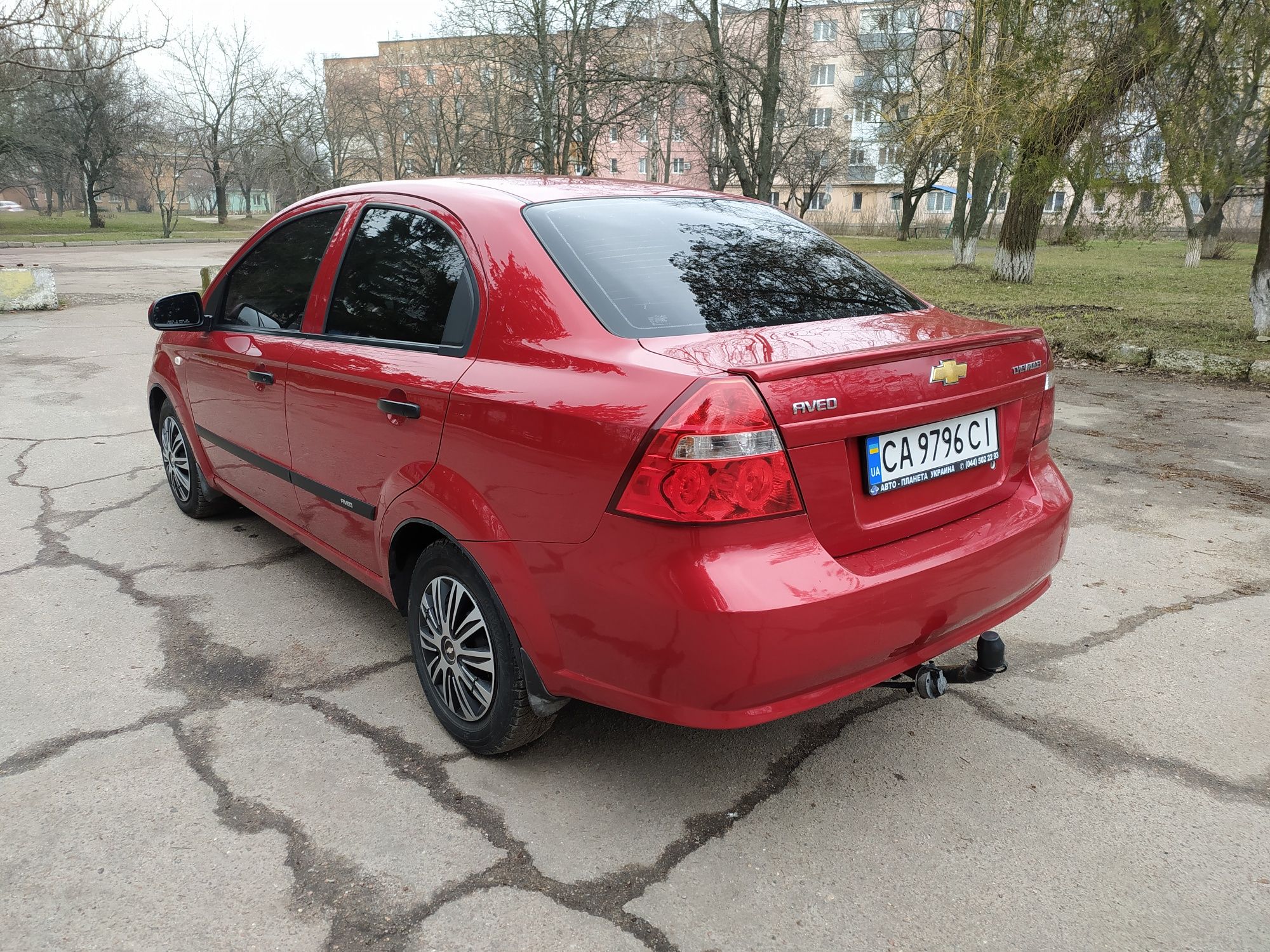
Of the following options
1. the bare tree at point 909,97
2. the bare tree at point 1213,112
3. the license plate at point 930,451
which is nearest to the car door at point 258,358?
the license plate at point 930,451

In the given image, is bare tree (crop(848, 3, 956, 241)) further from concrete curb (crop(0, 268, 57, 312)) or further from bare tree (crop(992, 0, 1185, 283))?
concrete curb (crop(0, 268, 57, 312))

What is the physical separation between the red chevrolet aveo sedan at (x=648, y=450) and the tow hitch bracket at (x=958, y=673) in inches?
2.3

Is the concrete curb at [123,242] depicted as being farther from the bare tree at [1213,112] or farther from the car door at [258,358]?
the car door at [258,358]

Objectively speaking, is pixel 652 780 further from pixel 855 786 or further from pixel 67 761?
pixel 67 761

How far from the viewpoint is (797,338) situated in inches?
90.0

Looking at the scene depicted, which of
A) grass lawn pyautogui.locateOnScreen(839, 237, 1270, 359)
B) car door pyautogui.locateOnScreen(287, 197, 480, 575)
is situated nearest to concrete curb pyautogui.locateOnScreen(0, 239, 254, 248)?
grass lawn pyautogui.locateOnScreen(839, 237, 1270, 359)

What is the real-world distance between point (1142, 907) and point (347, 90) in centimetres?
5951

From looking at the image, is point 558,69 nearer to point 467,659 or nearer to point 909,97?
point 909,97

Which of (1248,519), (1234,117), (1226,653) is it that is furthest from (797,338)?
(1234,117)

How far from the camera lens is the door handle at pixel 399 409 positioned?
2.60m

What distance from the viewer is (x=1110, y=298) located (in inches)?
622

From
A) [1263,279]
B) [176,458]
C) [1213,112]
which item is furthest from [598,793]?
[1263,279]

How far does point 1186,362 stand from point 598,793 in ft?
29.0

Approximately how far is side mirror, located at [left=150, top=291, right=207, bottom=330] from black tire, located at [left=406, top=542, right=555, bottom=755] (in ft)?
6.57
